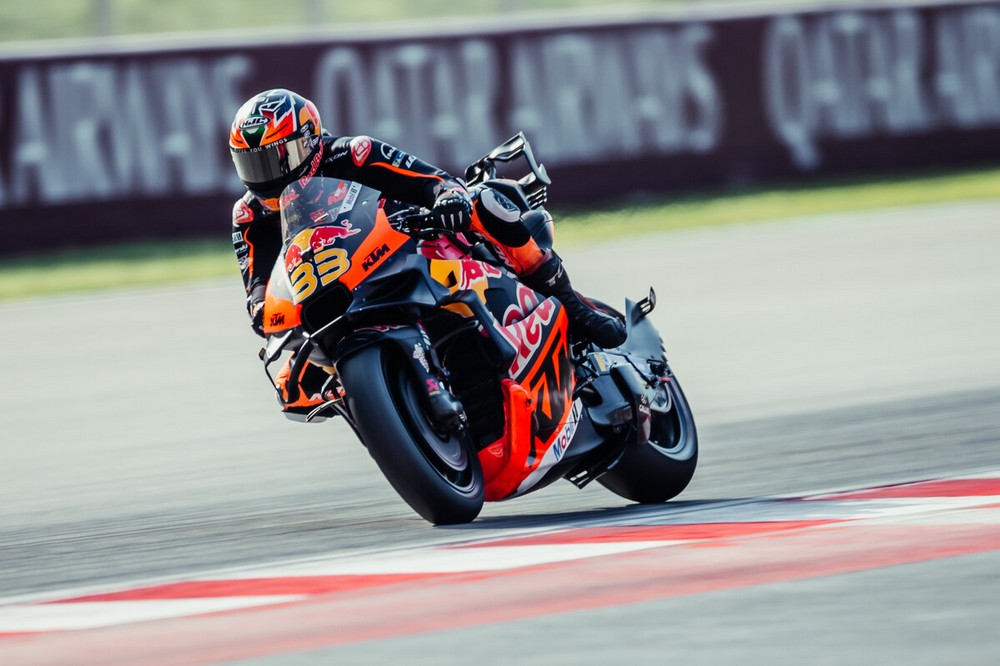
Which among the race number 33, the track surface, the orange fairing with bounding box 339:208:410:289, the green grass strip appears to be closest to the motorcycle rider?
the orange fairing with bounding box 339:208:410:289

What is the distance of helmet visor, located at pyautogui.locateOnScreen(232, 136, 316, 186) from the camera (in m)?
5.84

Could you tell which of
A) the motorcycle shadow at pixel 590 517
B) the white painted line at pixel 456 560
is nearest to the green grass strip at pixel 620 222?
the motorcycle shadow at pixel 590 517

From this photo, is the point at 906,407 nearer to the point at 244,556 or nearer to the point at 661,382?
the point at 661,382

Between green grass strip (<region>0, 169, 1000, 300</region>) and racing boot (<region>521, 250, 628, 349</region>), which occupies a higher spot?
racing boot (<region>521, 250, 628, 349</region>)

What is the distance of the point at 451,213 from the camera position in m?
5.83

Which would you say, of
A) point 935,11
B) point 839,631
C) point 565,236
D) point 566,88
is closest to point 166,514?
point 839,631

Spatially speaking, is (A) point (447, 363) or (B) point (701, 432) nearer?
(A) point (447, 363)

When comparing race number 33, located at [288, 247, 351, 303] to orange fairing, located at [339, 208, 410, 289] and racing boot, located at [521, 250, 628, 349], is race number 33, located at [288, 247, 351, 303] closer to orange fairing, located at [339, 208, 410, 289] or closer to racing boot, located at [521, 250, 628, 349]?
orange fairing, located at [339, 208, 410, 289]

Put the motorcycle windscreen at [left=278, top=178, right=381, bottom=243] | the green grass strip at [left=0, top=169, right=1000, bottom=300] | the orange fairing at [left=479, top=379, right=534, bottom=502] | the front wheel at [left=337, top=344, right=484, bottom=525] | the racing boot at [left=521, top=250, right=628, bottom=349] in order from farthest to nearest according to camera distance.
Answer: the green grass strip at [left=0, top=169, right=1000, bottom=300], the racing boot at [left=521, top=250, right=628, bottom=349], the orange fairing at [left=479, top=379, right=534, bottom=502], the motorcycle windscreen at [left=278, top=178, right=381, bottom=243], the front wheel at [left=337, top=344, right=484, bottom=525]

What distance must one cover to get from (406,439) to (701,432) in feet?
11.1

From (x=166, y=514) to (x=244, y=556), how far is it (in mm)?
1413

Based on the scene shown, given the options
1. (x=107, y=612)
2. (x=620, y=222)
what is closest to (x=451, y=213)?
(x=107, y=612)

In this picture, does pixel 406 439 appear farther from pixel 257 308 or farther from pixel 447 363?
pixel 257 308

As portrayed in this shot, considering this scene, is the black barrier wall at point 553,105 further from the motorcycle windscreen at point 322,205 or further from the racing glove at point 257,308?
the motorcycle windscreen at point 322,205
